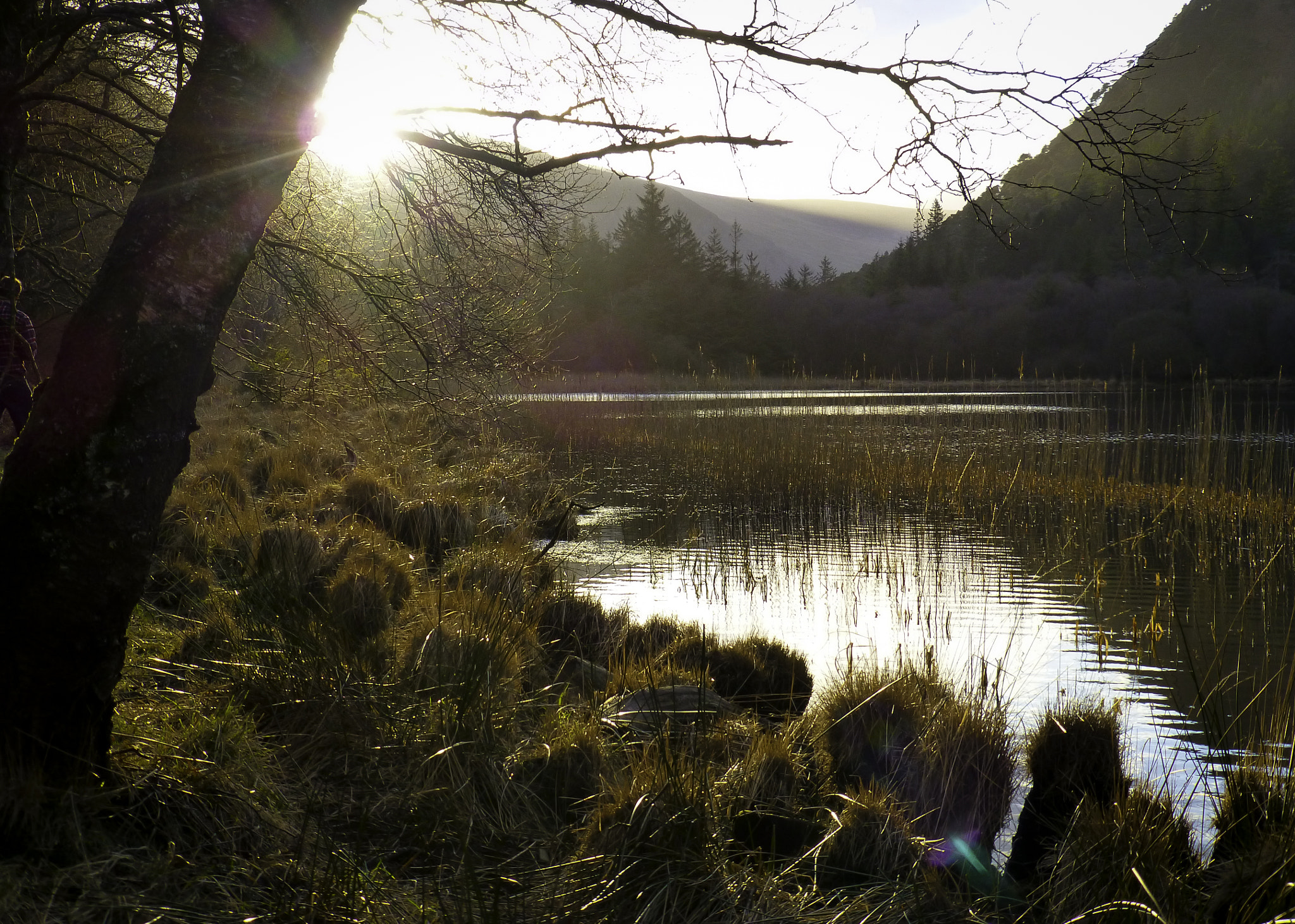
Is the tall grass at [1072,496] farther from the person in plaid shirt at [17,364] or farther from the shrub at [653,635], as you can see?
the person in plaid shirt at [17,364]

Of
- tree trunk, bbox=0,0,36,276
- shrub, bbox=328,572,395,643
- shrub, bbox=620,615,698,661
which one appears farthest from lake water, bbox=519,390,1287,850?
tree trunk, bbox=0,0,36,276

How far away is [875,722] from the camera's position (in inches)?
162

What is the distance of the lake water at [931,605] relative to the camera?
4980 mm

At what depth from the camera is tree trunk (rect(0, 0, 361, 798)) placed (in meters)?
2.15

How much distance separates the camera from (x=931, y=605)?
7430mm

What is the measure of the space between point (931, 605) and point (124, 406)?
257 inches

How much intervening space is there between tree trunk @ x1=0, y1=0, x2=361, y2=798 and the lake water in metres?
3.25

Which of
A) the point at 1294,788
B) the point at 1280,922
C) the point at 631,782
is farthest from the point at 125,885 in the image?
the point at 1294,788

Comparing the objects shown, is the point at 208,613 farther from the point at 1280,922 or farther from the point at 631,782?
the point at 1280,922

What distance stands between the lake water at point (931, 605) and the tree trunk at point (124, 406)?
325 centimetres

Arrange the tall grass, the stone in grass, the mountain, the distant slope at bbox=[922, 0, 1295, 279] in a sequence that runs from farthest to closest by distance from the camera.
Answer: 1. the mountain
2. the distant slope at bbox=[922, 0, 1295, 279]
3. the tall grass
4. the stone in grass

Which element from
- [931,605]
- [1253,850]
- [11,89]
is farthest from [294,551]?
[1253,850]

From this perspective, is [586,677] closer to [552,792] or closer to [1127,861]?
[552,792]

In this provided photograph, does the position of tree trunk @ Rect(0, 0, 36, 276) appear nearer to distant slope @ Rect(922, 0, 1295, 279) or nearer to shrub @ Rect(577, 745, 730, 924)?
shrub @ Rect(577, 745, 730, 924)
